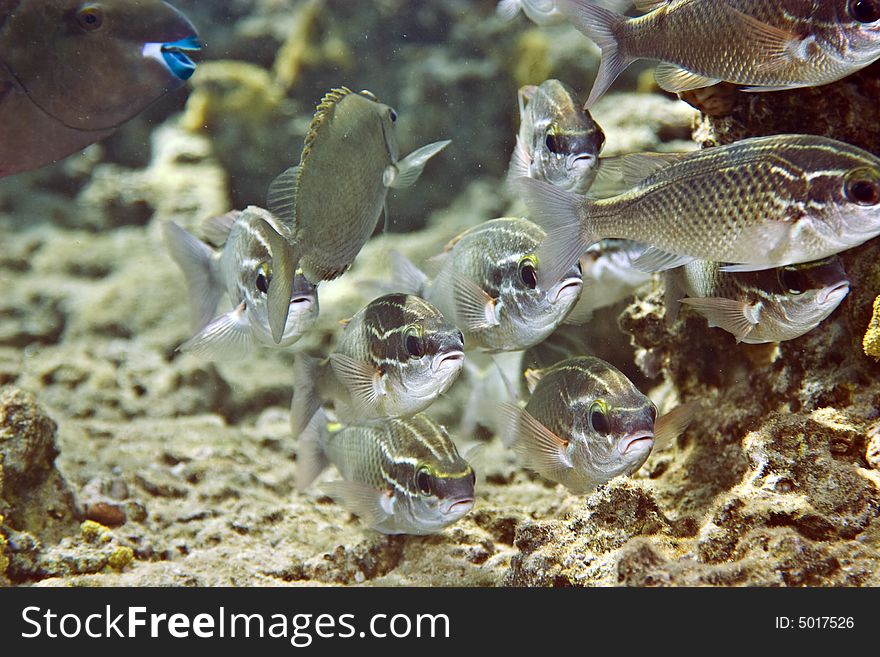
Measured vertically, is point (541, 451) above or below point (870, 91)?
below

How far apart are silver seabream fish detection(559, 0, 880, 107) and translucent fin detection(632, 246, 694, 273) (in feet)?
2.03

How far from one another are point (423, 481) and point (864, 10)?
2.19m

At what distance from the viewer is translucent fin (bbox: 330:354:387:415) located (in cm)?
249

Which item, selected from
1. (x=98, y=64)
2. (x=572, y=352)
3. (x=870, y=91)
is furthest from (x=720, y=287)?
(x=98, y=64)

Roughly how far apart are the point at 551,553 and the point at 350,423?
3.87 feet

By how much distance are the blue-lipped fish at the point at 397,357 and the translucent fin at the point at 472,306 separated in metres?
0.18

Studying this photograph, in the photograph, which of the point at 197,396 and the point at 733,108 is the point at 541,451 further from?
the point at 197,396

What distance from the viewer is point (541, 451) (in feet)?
8.04

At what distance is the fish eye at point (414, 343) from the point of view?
2.38 metres

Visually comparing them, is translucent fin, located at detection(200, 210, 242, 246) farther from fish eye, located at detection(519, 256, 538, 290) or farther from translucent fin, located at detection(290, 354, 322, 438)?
fish eye, located at detection(519, 256, 538, 290)

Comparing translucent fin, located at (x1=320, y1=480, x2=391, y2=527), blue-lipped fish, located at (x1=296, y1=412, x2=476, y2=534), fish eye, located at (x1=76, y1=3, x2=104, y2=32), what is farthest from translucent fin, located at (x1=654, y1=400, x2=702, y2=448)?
fish eye, located at (x1=76, y1=3, x2=104, y2=32)

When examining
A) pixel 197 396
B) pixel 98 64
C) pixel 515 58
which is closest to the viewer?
pixel 98 64

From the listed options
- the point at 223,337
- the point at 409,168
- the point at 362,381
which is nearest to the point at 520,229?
the point at 409,168

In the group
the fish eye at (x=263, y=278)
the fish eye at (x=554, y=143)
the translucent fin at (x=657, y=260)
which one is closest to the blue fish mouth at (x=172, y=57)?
the fish eye at (x=263, y=278)
